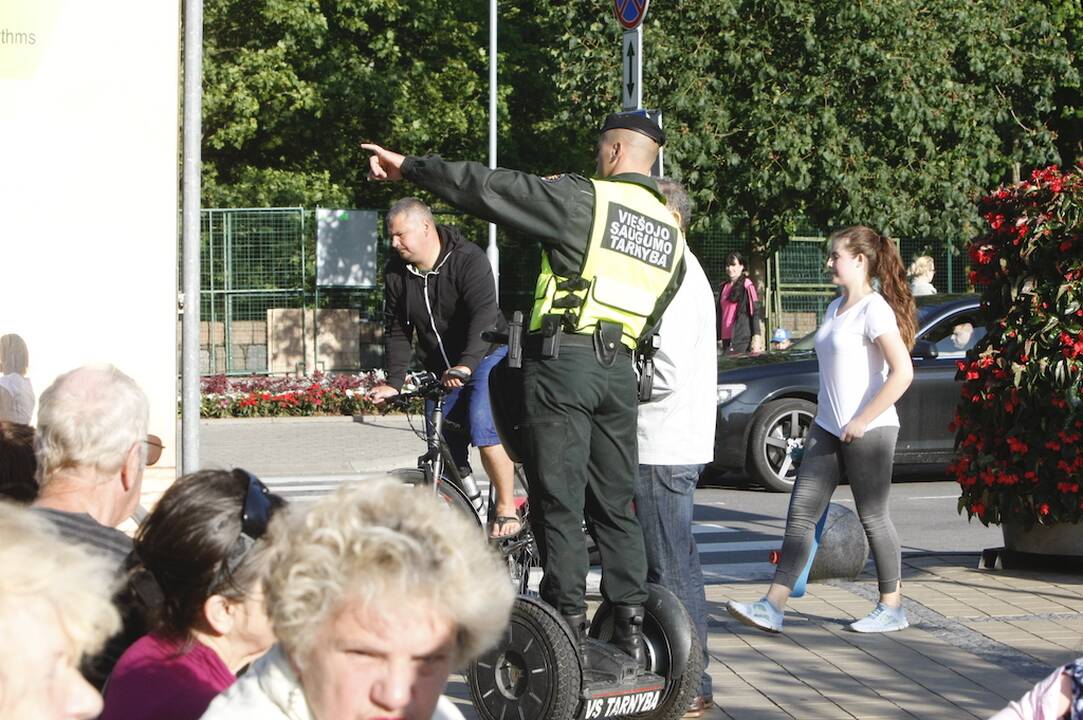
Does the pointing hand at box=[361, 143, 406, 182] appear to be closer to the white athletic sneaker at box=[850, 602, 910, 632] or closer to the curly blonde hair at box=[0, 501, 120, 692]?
the curly blonde hair at box=[0, 501, 120, 692]

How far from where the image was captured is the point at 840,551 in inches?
327

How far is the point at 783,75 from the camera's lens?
984 inches

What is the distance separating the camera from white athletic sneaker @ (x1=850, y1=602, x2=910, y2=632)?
23.1 ft

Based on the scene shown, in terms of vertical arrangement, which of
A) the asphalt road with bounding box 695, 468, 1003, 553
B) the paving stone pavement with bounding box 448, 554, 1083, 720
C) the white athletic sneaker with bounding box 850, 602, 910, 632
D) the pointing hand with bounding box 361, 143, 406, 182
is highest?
the pointing hand with bounding box 361, 143, 406, 182

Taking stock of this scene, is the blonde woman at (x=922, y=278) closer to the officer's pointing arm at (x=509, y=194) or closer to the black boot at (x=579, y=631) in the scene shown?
the black boot at (x=579, y=631)

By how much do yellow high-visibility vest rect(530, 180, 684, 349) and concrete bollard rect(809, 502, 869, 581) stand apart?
3464 mm

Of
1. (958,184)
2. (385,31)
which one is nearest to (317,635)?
(958,184)

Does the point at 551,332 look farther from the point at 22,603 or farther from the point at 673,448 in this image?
the point at 22,603

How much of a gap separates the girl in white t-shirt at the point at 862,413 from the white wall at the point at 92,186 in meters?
3.18

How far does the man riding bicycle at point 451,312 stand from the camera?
7.83m

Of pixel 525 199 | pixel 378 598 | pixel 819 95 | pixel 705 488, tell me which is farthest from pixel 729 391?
pixel 819 95

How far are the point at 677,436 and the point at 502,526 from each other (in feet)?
6.05

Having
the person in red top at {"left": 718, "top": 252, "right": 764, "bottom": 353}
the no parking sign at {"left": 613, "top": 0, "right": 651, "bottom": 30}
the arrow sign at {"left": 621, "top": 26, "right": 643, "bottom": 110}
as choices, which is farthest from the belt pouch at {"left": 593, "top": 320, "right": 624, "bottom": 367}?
the person in red top at {"left": 718, "top": 252, "right": 764, "bottom": 353}

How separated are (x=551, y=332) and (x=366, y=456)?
11501 mm
